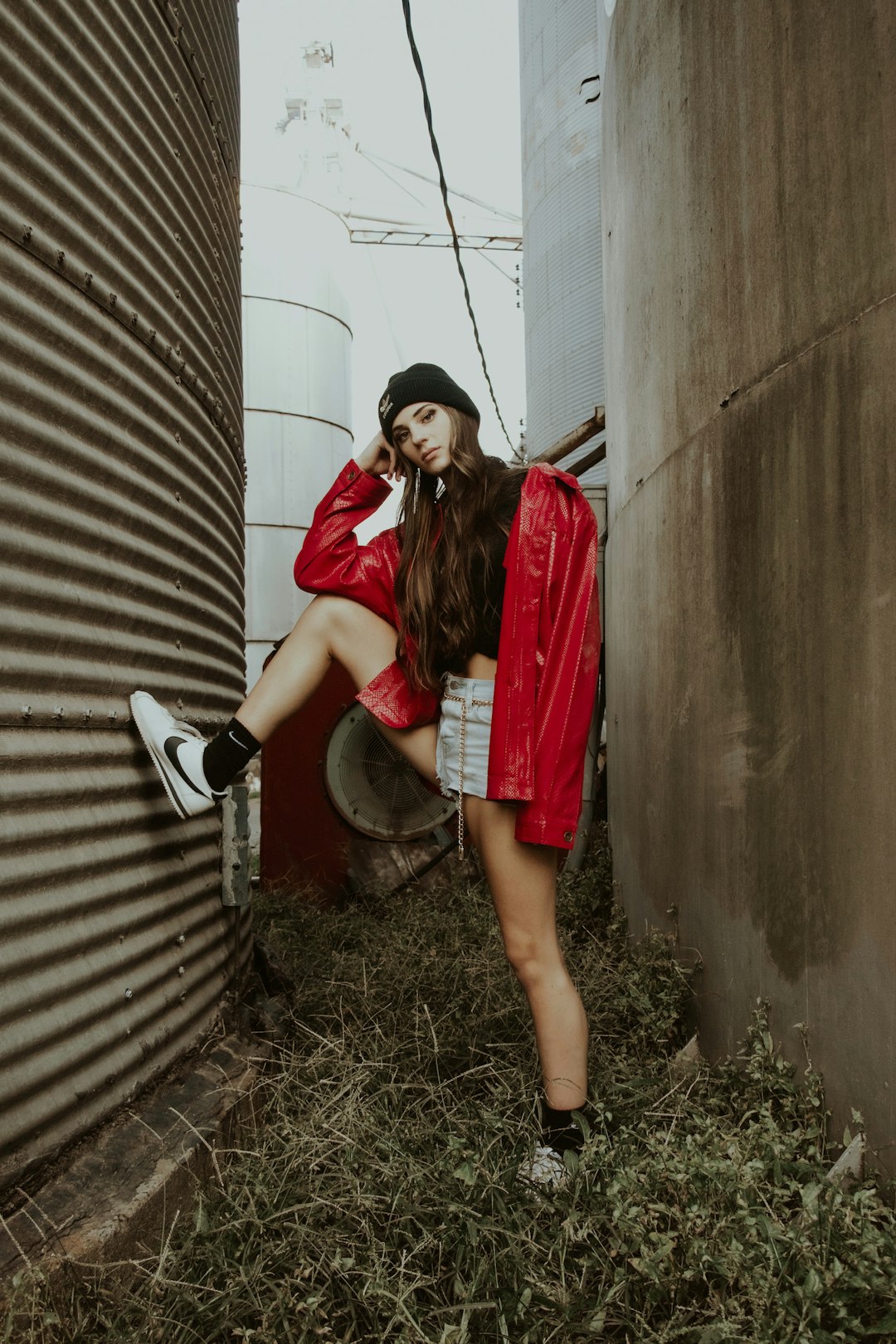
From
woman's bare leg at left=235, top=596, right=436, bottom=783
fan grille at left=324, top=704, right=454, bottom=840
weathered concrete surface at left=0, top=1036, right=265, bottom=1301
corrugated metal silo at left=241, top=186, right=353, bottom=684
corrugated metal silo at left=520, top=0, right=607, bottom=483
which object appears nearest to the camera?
weathered concrete surface at left=0, top=1036, right=265, bottom=1301

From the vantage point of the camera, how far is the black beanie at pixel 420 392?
9.21ft

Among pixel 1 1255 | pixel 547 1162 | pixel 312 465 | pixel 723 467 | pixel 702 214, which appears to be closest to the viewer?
pixel 1 1255

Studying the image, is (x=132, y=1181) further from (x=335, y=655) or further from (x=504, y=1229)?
(x=335, y=655)

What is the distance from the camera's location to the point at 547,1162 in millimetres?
2336

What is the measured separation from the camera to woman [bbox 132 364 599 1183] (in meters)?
2.56

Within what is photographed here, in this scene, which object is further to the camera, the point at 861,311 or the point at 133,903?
the point at 133,903

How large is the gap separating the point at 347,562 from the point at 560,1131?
1.51 m

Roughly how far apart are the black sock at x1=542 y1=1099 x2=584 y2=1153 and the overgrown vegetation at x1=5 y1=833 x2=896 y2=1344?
0.05 meters

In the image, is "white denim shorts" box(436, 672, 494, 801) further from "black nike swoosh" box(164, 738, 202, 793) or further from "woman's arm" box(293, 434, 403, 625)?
"black nike swoosh" box(164, 738, 202, 793)

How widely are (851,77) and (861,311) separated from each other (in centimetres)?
45

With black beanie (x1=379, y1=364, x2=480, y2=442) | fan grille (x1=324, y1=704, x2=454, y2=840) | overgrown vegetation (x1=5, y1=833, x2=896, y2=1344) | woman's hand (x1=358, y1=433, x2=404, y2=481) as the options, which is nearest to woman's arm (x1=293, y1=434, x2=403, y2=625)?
woman's hand (x1=358, y1=433, x2=404, y2=481)

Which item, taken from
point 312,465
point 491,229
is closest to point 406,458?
point 312,465

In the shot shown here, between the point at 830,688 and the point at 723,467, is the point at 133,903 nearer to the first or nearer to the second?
the point at 830,688

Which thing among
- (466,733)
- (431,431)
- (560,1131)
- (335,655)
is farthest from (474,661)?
(560,1131)
